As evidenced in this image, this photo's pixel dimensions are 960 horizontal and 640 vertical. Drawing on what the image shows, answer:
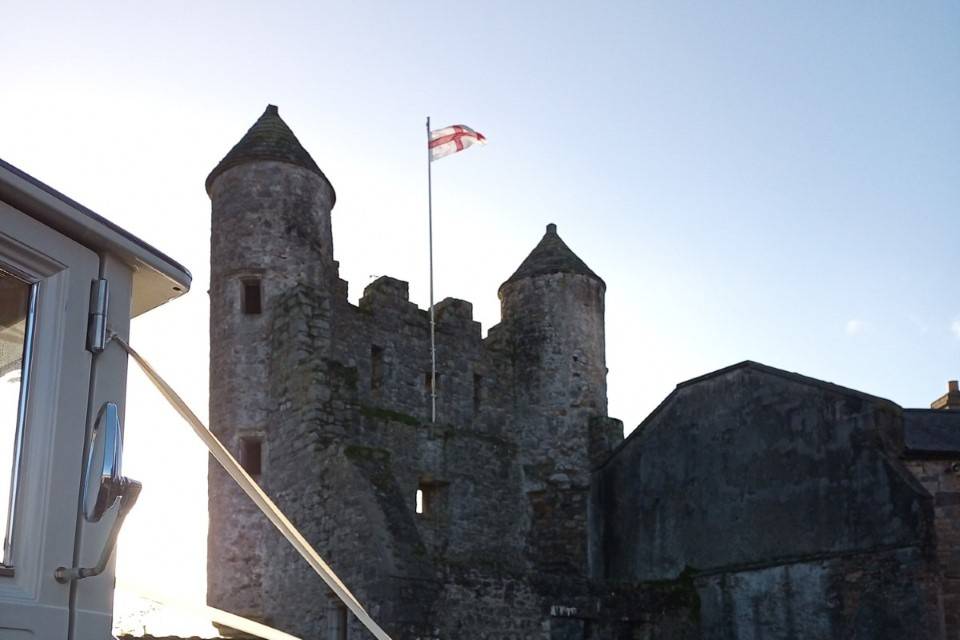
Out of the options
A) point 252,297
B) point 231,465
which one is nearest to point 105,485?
point 231,465

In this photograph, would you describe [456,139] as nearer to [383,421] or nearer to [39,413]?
[383,421]

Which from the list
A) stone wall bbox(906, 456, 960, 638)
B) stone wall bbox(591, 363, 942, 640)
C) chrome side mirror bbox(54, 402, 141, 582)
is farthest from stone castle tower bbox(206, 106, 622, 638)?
chrome side mirror bbox(54, 402, 141, 582)

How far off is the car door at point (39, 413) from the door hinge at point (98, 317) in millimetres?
17

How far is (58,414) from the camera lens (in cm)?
322

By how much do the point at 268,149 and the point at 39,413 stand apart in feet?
59.9

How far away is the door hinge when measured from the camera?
11.0 feet

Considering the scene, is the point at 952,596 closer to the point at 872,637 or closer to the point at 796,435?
the point at 872,637

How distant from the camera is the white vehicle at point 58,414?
10.1 ft

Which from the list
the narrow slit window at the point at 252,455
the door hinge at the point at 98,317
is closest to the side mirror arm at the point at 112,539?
the door hinge at the point at 98,317

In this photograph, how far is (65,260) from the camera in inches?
133

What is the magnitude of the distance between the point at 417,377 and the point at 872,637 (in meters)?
8.63

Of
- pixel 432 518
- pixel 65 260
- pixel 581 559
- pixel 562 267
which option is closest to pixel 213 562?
pixel 432 518

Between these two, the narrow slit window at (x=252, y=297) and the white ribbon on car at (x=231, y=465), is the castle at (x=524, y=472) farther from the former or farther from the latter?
the white ribbon on car at (x=231, y=465)

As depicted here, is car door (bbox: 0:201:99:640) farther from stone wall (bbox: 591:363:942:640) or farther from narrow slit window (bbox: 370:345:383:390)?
narrow slit window (bbox: 370:345:383:390)
